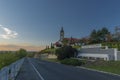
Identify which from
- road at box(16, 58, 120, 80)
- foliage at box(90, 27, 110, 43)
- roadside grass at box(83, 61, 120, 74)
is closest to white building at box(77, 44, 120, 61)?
roadside grass at box(83, 61, 120, 74)

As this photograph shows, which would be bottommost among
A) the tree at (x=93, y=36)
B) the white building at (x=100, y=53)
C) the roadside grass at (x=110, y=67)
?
the roadside grass at (x=110, y=67)

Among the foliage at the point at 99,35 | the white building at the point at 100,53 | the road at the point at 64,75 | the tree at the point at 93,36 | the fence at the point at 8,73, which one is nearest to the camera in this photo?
the fence at the point at 8,73

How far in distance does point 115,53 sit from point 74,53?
39505 millimetres

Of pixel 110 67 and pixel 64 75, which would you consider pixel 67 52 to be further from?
pixel 64 75

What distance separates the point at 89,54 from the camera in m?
83.0

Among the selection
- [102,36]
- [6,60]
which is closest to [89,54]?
[102,36]

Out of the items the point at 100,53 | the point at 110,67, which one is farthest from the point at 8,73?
the point at 100,53

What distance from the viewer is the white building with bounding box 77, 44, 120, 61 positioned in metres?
61.8

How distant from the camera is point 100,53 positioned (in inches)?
2827

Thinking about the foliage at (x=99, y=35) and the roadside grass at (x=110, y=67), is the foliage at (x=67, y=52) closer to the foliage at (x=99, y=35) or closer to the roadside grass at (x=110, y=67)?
the foliage at (x=99, y=35)

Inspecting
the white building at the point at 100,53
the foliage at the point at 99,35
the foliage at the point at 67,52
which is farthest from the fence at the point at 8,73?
the foliage at the point at 99,35

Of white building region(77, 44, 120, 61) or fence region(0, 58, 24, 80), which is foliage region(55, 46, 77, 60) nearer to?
white building region(77, 44, 120, 61)

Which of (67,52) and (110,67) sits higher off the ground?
(67,52)

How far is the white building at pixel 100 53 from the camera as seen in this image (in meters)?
61.8
